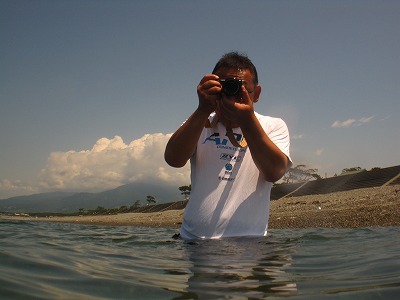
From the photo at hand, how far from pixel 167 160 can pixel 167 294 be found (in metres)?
1.95

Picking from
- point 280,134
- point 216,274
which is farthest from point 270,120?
point 216,274

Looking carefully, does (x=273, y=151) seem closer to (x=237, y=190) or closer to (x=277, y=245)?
(x=237, y=190)

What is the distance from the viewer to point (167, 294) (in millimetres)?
1720

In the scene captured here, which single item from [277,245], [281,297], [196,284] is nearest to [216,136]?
[277,245]

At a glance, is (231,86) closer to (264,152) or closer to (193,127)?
(193,127)

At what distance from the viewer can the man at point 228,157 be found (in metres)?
3.16

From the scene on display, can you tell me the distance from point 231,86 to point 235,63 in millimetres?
547

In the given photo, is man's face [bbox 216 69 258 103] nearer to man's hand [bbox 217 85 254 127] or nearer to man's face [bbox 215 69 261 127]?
man's face [bbox 215 69 261 127]

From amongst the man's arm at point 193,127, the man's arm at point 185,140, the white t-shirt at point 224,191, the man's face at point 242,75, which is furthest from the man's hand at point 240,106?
the white t-shirt at point 224,191

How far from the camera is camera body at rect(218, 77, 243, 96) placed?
306 cm

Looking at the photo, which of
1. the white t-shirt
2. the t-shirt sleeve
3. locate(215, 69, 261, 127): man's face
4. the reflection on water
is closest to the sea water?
the reflection on water

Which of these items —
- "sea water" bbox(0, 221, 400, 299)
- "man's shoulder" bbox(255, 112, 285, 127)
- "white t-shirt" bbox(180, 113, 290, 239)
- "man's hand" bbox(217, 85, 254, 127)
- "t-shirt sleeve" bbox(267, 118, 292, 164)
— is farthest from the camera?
"man's shoulder" bbox(255, 112, 285, 127)

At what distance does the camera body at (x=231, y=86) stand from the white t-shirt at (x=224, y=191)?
636 mm

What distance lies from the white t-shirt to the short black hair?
61cm
